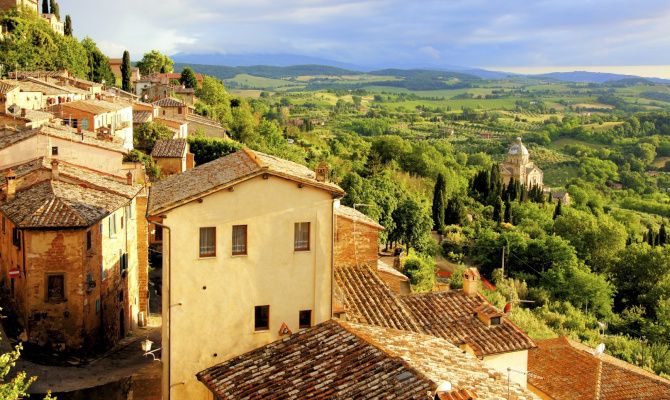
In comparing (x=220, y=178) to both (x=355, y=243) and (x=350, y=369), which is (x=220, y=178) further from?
(x=355, y=243)

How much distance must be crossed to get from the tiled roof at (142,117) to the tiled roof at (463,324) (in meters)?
33.3

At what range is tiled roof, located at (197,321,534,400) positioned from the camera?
12.8m

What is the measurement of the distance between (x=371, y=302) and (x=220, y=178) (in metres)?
5.73

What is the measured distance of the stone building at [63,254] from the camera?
74.9 ft

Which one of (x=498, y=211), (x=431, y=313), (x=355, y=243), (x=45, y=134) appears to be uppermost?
(x=45, y=134)

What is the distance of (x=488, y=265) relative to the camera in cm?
5138

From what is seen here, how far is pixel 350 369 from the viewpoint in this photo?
44.4ft

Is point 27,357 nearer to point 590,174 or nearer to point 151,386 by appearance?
point 151,386

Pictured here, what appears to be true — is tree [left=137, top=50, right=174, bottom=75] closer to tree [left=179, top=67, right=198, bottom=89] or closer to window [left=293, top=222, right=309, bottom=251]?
tree [left=179, top=67, right=198, bottom=89]

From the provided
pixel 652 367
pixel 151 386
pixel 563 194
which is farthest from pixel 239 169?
pixel 563 194

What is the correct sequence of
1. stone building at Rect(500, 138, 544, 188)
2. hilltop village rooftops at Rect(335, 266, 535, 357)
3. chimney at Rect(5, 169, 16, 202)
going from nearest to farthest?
hilltop village rooftops at Rect(335, 266, 535, 357)
chimney at Rect(5, 169, 16, 202)
stone building at Rect(500, 138, 544, 188)

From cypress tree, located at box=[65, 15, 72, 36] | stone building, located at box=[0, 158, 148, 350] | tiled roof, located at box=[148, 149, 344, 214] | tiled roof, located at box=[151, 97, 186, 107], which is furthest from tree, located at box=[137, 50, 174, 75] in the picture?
tiled roof, located at box=[148, 149, 344, 214]

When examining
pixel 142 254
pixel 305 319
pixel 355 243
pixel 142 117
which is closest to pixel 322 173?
pixel 305 319

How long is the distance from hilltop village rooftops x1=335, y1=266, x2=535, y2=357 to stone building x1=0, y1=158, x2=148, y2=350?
856 cm
